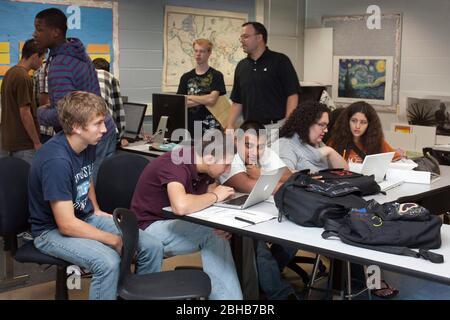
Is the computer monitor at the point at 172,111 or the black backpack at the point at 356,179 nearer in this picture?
the black backpack at the point at 356,179

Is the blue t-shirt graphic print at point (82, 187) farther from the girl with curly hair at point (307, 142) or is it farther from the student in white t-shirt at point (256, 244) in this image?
the girl with curly hair at point (307, 142)

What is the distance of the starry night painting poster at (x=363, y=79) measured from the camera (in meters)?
7.02

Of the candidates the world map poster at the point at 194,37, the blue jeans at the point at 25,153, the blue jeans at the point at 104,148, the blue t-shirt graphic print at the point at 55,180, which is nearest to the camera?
the blue t-shirt graphic print at the point at 55,180

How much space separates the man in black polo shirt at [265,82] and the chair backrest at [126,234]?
259cm

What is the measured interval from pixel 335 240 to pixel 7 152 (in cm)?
353

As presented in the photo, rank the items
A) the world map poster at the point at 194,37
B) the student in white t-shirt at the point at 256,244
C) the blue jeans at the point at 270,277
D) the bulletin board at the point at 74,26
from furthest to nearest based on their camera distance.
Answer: the world map poster at the point at 194,37 < the bulletin board at the point at 74,26 < the blue jeans at the point at 270,277 < the student in white t-shirt at the point at 256,244

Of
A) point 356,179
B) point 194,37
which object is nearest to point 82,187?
point 356,179

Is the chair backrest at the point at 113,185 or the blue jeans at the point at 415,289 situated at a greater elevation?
the chair backrest at the point at 113,185

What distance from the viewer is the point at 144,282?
8.16 ft

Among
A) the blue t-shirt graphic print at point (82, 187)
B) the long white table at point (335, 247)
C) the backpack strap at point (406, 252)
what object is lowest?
the long white table at point (335, 247)

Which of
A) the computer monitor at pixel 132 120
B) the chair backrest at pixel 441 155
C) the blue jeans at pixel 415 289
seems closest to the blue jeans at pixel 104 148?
the computer monitor at pixel 132 120

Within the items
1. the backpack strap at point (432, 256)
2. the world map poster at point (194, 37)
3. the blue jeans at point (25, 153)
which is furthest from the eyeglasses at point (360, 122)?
the world map poster at point (194, 37)

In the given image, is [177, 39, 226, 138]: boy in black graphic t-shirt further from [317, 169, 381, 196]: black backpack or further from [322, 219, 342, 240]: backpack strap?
[322, 219, 342, 240]: backpack strap

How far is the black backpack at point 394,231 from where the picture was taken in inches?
85.5
